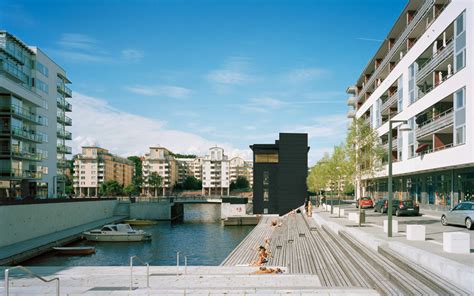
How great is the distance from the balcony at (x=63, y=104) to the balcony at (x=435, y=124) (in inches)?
2276

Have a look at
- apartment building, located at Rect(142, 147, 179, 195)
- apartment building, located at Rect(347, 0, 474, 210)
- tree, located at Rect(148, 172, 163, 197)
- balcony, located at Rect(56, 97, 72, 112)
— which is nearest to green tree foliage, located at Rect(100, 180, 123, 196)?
tree, located at Rect(148, 172, 163, 197)

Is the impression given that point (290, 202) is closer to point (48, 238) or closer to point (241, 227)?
point (241, 227)

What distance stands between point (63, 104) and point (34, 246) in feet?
151

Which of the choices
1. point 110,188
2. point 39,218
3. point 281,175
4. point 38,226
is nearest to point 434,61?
point 39,218

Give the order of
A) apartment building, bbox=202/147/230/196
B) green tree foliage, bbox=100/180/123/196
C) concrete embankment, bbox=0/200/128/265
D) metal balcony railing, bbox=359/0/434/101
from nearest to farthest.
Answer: concrete embankment, bbox=0/200/128/265 < metal balcony railing, bbox=359/0/434/101 < green tree foliage, bbox=100/180/123/196 < apartment building, bbox=202/147/230/196

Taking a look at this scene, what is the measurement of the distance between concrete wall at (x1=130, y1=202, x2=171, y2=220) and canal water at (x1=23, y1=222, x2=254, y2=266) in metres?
15.1

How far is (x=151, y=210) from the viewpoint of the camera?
67062 millimetres

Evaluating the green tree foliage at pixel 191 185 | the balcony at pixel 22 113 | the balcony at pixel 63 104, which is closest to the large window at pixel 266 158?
the balcony at pixel 22 113

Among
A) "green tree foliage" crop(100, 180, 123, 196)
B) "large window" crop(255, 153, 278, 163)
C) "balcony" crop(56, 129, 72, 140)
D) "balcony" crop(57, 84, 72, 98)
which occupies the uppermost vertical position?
→ "balcony" crop(57, 84, 72, 98)

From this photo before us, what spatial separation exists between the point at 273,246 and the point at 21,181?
40811 mm

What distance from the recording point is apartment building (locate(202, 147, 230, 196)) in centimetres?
16500

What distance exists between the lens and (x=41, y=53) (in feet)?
188

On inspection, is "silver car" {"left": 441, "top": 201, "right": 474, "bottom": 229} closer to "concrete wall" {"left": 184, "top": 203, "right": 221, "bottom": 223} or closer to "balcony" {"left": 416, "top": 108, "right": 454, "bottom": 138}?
"balcony" {"left": 416, "top": 108, "right": 454, "bottom": 138}

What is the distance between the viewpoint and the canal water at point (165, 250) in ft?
96.7
